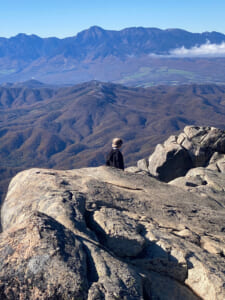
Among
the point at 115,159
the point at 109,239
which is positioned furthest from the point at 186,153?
the point at 109,239

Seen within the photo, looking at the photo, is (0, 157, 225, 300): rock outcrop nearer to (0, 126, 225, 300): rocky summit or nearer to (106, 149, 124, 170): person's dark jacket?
(0, 126, 225, 300): rocky summit

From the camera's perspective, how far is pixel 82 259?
972 cm

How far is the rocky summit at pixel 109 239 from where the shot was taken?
8945mm

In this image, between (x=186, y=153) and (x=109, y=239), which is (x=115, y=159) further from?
(x=186, y=153)

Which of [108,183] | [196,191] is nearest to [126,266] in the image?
[108,183]

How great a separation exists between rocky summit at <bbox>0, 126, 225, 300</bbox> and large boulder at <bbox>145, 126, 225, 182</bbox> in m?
12.1

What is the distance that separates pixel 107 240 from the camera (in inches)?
477

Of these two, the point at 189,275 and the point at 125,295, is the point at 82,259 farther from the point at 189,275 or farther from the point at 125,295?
the point at 189,275

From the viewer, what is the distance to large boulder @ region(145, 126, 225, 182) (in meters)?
34.6

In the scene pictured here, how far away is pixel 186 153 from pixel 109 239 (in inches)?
1002

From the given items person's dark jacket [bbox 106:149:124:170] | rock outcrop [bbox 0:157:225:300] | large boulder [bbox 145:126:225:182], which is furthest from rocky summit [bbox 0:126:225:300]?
large boulder [bbox 145:126:225:182]

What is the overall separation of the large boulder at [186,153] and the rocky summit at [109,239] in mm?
12127

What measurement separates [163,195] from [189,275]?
7571 mm

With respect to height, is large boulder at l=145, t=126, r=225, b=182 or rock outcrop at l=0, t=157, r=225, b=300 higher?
rock outcrop at l=0, t=157, r=225, b=300
